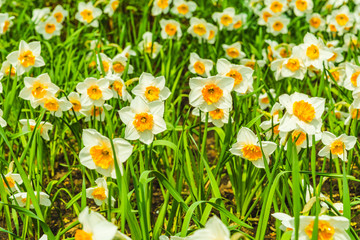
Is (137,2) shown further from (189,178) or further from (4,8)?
(189,178)

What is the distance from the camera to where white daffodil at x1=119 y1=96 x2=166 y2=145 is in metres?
1.96

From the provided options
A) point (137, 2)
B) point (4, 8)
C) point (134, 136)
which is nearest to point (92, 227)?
point (134, 136)

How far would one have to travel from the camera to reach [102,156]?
1836 mm

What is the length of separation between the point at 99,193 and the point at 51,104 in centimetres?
65

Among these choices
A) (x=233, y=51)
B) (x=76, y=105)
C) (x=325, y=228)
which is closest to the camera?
(x=325, y=228)

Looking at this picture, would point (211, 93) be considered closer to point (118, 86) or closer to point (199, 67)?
point (118, 86)

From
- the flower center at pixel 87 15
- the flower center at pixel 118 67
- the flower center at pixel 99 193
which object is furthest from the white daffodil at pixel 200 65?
the flower center at pixel 87 15

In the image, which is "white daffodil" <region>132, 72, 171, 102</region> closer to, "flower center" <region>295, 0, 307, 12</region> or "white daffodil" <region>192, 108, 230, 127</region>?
"white daffodil" <region>192, 108, 230, 127</region>

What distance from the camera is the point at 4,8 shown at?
4957 mm

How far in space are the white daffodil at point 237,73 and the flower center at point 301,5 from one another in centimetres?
229

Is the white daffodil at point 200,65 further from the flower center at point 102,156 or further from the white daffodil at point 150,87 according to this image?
the flower center at point 102,156

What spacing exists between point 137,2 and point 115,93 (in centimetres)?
242

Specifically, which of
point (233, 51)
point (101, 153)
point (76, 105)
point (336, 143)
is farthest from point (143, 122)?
point (233, 51)

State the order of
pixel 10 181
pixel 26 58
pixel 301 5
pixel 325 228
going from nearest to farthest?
pixel 325 228 < pixel 10 181 < pixel 26 58 < pixel 301 5
